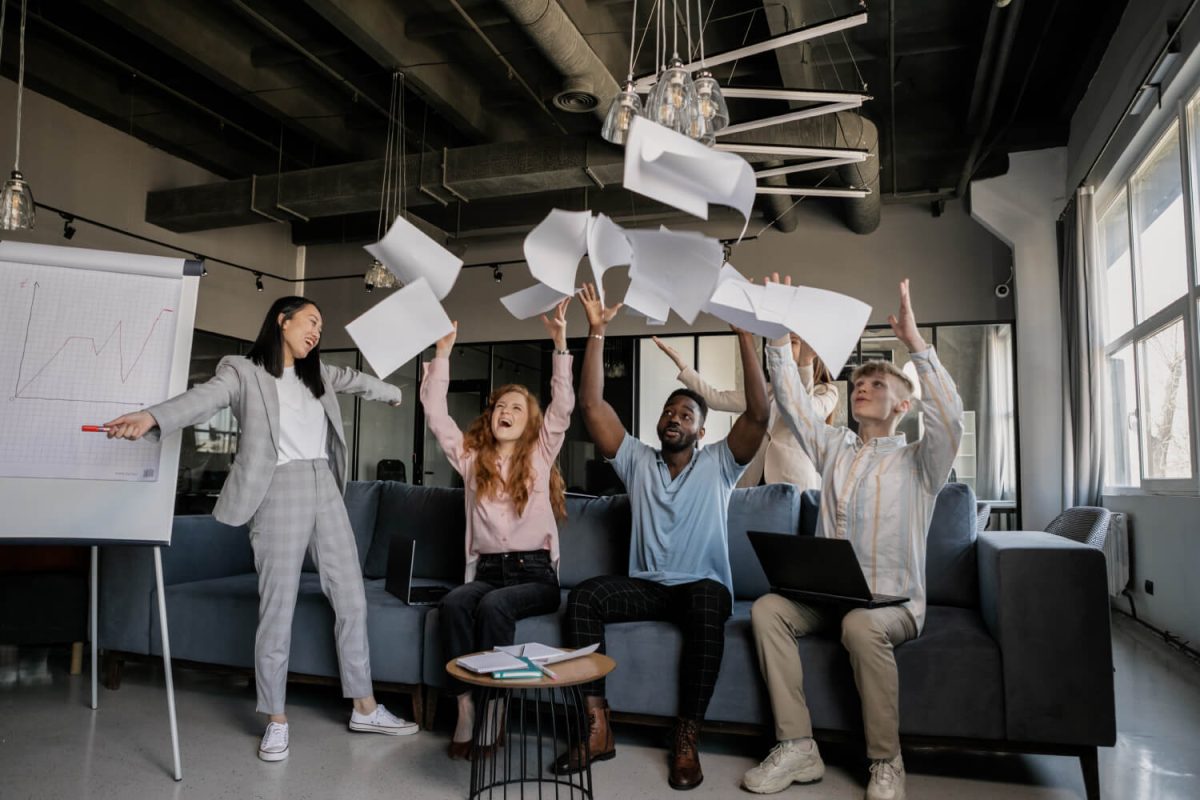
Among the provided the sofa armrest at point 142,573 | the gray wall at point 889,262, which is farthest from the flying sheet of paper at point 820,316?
the gray wall at point 889,262

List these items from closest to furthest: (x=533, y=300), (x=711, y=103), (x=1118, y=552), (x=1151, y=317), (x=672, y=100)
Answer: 1. (x=533, y=300)
2. (x=672, y=100)
3. (x=711, y=103)
4. (x=1151, y=317)
5. (x=1118, y=552)

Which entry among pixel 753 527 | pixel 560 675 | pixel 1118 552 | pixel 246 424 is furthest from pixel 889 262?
pixel 560 675

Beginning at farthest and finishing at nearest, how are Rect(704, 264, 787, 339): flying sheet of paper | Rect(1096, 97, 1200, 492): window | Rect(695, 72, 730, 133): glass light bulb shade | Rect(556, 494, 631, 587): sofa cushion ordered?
Rect(1096, 97, 1200, 492): window, Rect(556, 494, 631, 587): sofa cushion, Rect(695, 72, 730, 133): glass light bulb shade, Rect(704, 264, 787, 339): flying sheet of paper

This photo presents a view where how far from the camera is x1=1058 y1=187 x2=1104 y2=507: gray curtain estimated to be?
569 centimetres

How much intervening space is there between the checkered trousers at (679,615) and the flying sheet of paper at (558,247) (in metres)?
1.43

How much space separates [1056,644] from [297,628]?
2.38 metres

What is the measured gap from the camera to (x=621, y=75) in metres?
5.82

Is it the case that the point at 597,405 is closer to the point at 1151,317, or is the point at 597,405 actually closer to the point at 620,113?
the point at 620,113

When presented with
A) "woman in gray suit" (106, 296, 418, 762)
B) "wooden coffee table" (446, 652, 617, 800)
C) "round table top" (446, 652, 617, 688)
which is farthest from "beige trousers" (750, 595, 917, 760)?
"woman in gray suit" (106, 296, 418, 762)

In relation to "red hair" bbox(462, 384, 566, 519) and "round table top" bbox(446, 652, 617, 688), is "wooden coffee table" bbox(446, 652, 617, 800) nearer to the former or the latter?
"round table top" bbox(446, 652, 617, 688)

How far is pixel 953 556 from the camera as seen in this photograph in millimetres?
2730

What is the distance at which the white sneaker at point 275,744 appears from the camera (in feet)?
8.15

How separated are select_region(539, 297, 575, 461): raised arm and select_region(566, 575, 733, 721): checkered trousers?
0.52m

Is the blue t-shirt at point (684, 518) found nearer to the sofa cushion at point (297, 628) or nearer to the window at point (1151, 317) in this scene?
the sofa cushion at point (297, 628)
